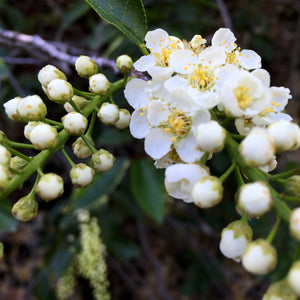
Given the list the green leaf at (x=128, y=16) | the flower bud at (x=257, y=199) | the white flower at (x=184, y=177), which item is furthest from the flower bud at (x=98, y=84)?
the flower bud at (x=257, y=199)

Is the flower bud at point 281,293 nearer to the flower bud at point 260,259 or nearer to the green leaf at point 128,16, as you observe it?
the flower bud at point 260,259

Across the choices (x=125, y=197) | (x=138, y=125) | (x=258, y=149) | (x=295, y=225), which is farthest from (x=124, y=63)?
(x=125, y=197)

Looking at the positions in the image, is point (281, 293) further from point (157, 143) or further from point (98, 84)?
point (98, 84)

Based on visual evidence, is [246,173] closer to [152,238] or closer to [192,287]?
[192,287]

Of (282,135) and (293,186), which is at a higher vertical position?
(282,135)

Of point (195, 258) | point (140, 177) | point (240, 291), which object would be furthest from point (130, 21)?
point (240, 291)

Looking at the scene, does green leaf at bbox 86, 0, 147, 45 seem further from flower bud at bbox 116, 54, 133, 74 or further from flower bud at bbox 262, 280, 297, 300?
flower bud at bbox 262, 280, 297, 300
